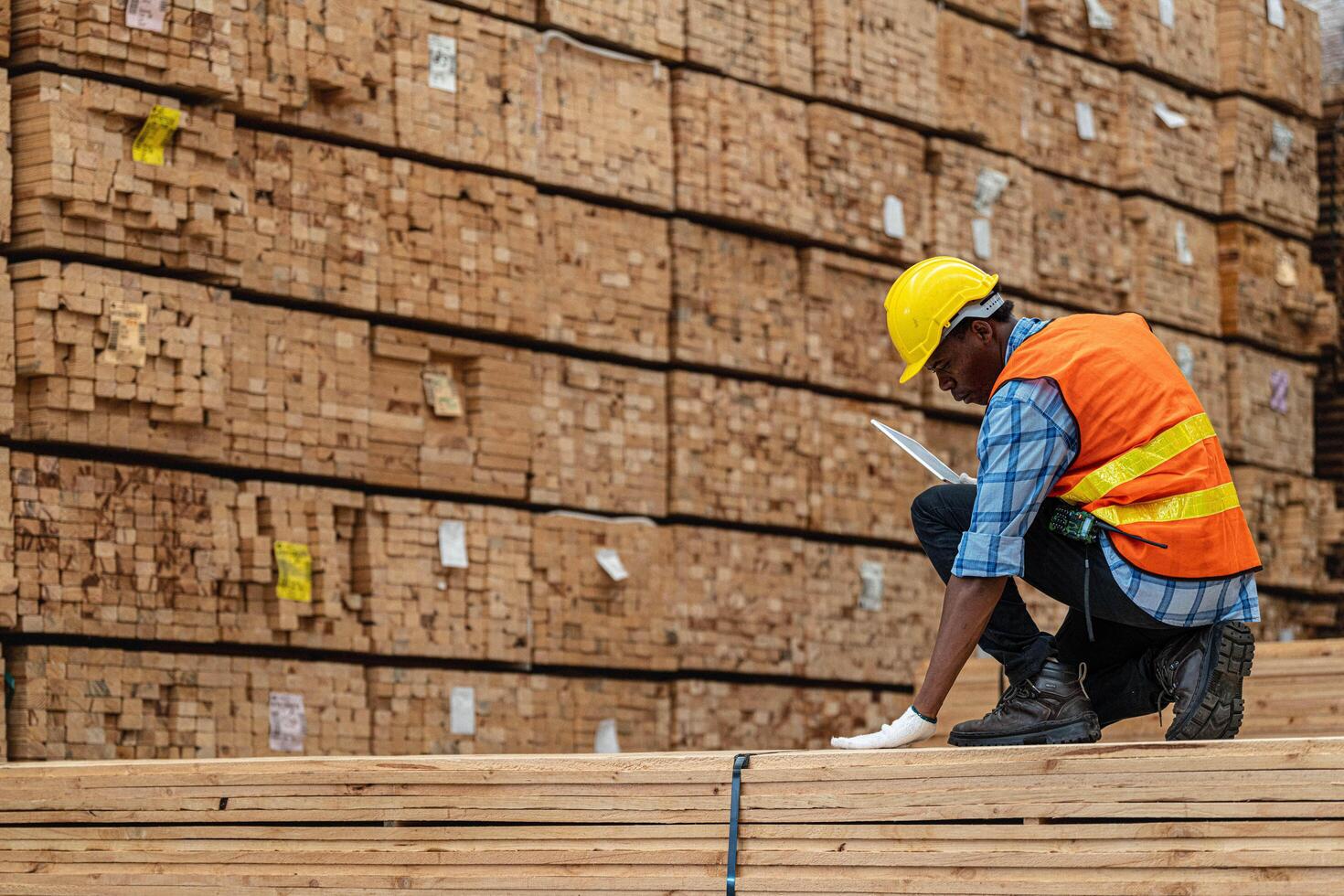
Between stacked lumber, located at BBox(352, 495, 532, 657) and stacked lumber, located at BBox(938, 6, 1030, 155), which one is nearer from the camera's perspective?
stacked lumber, located at BBox(352, 495, 532, 657)

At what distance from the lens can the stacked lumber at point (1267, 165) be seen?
12156 millimetres

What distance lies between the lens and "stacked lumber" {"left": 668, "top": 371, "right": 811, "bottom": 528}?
9000mm

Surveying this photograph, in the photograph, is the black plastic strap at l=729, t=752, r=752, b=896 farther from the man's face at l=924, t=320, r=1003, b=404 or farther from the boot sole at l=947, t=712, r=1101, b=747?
the man's face at l=924, t=320, r=1003, b=404

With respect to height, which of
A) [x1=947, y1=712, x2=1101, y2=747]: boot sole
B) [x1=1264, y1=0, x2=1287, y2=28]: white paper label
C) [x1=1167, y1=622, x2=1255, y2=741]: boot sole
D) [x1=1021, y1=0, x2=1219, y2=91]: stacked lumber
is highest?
[x1=1264, y1=0, x2=1287, y2=28]: white paper label

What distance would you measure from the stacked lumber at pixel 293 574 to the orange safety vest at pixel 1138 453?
3.80m

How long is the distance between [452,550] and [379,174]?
150 centimetres

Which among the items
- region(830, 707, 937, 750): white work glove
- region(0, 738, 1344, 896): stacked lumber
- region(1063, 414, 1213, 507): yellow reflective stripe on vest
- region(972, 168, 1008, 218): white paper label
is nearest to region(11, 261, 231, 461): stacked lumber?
region(0, 738, 1344, 896): stacked lumber

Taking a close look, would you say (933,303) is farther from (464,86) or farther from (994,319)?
(464,86)

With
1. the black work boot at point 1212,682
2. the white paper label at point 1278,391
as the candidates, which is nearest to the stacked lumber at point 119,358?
the black work boot at point 1212,682

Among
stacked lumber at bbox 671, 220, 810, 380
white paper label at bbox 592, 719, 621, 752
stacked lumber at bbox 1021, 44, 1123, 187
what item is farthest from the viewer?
stacked lumber at bbox 1021, 44, 1123, 187

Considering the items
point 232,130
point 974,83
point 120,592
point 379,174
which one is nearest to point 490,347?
point 379,174

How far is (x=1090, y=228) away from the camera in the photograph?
37.1ft

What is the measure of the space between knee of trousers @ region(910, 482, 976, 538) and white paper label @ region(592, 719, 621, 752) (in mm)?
3878

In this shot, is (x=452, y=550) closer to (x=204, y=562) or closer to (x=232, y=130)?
(x=204, y=562)
